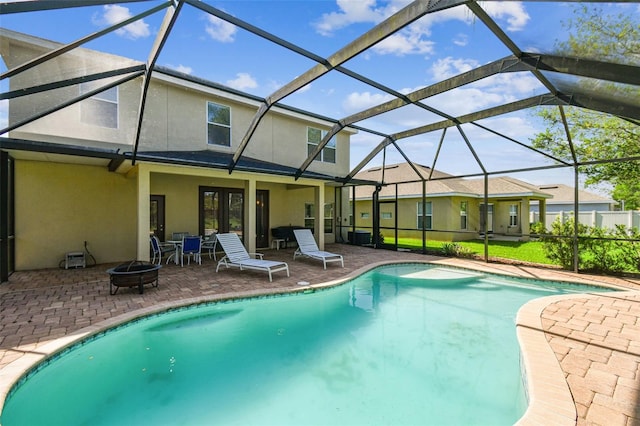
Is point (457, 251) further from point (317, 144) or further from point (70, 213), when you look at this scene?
point (70, 213)

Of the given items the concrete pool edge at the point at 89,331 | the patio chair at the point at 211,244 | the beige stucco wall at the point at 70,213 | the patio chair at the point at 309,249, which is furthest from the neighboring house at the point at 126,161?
the concrete pool edge at the point at 89,331

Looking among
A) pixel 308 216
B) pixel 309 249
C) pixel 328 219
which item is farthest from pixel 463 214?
pixel 309 249

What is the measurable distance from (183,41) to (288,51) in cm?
251

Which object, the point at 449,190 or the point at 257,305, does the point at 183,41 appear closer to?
the point at 257,305

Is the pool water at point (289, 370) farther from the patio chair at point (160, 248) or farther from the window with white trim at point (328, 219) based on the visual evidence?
the window with white trim at point (328, 219)

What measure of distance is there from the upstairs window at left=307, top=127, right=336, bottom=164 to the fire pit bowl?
10292 millimetres

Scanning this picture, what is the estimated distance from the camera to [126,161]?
27.6ft

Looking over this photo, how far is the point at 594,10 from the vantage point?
372cm

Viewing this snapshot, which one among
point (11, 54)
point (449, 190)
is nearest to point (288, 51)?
point (11, 54)

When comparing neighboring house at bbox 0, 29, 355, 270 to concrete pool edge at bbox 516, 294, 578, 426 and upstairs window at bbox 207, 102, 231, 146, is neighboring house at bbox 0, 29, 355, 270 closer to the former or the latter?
upstairs window at bbox 207, 102, 231, 146

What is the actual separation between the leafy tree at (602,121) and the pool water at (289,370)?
14.8 feet

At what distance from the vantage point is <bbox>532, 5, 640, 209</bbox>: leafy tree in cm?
372

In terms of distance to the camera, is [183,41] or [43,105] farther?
[43,105]

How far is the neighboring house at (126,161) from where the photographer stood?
823 centimetres
